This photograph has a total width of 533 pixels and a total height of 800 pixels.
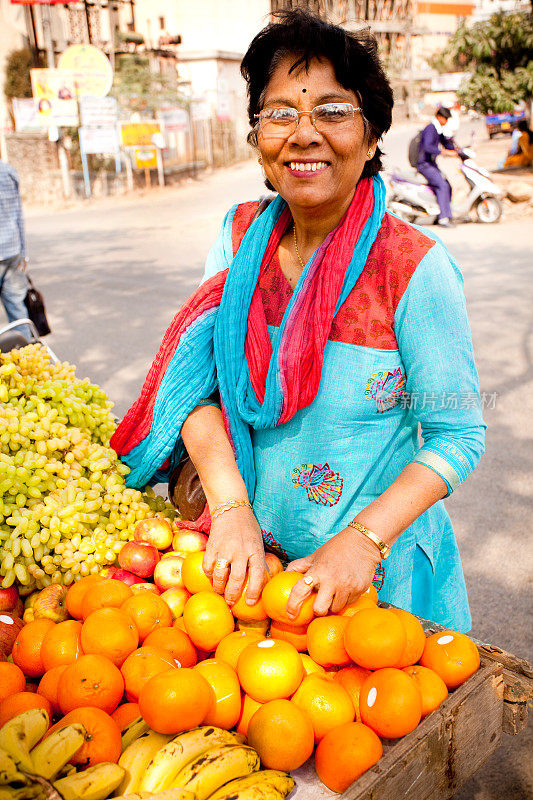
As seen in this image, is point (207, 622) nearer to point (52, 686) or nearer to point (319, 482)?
point (52, 686)

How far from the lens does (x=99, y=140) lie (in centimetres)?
1912

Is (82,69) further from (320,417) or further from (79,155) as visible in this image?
(320,417)

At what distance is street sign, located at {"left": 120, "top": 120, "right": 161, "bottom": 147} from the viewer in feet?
62.5

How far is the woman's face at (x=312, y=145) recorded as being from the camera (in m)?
1.62

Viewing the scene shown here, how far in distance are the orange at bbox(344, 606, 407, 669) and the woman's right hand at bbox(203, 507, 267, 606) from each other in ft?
0.97

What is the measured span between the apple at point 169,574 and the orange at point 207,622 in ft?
0.81

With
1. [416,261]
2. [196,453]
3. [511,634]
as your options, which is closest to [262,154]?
[416,261]

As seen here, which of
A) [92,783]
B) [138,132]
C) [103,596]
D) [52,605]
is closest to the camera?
[92,783]

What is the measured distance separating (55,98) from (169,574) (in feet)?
65.0

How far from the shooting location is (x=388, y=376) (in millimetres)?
1740

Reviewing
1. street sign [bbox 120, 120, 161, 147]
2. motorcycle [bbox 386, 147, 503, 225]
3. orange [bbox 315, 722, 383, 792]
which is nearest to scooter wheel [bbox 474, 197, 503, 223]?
motorcycle [bbox 386, 147, 503, 225]

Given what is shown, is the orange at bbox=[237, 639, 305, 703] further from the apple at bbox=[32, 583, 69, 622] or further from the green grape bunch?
the green grape bunch

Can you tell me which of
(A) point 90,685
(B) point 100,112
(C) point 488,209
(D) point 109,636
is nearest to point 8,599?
(D) point 109,636

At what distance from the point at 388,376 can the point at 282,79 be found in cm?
75
